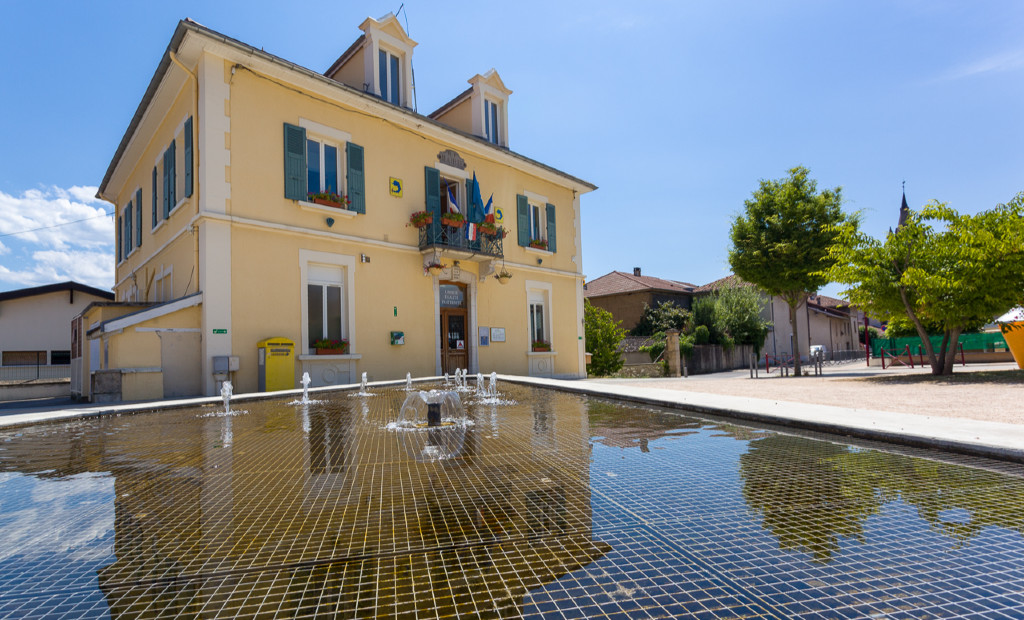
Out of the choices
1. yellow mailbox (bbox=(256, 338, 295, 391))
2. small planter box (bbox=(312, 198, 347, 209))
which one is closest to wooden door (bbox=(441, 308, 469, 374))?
small planter box (bbox=(312, 198, 347, 209))

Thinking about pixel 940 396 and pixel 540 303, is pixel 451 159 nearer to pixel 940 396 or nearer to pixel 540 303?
pixel 540 303

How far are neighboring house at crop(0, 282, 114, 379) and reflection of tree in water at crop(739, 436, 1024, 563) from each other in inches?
992

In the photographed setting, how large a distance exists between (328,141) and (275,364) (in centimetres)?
600

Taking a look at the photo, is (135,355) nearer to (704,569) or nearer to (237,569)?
(237,569)

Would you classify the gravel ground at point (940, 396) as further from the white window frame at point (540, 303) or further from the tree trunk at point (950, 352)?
the white window frame at point (540, 303)

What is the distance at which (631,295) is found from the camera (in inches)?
1412

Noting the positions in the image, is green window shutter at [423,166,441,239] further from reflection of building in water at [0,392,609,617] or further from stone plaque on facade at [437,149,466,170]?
reflection of building in water at [0,392,609,617]

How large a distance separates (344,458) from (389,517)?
172 cm

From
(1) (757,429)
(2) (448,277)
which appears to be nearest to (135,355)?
(2) (448,277)

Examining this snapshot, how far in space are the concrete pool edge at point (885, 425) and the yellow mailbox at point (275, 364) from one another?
8.14 meters

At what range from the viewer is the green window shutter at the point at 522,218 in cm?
1888

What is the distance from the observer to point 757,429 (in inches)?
219

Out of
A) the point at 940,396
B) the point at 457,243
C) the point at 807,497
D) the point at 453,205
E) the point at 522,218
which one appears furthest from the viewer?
the point at 522,218

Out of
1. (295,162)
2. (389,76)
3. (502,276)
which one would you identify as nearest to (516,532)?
(295,162)
